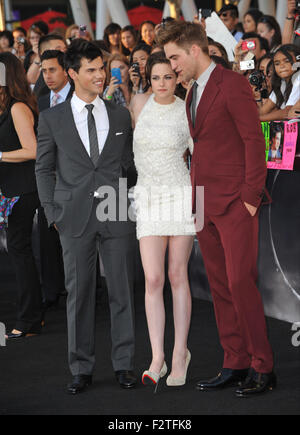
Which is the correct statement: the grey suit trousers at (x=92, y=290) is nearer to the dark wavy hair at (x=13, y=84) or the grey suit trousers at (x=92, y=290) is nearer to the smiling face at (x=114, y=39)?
the dark wavy hair at (x=13, y=84)

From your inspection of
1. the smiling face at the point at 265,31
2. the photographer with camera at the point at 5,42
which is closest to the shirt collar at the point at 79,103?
the smiling face at the point at 265,31

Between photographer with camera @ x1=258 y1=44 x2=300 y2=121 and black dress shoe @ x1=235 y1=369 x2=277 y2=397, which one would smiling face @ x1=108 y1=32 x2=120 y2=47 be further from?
black dress shoe @ x1=235 y1=369 x2=277 y2=397

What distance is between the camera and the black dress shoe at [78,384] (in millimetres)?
4039

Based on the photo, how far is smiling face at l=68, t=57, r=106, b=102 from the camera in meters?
3.93

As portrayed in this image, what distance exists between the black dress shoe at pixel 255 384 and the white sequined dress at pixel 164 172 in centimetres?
80

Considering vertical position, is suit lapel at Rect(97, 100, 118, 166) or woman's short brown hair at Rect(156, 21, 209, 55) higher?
woman's short brown hair at Rect(156, 21, 209, 55)

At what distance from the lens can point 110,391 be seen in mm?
4059

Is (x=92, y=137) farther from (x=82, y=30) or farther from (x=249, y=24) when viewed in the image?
(x=249, y=24)

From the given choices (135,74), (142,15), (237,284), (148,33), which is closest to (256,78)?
(135,74)

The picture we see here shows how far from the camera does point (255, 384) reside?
3889mm

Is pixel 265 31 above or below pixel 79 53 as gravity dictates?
above

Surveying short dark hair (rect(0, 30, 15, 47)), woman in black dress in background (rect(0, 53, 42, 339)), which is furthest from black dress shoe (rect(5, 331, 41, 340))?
short dark hair (rect(0, 30, 15, 47))

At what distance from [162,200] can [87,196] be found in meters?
0.40
